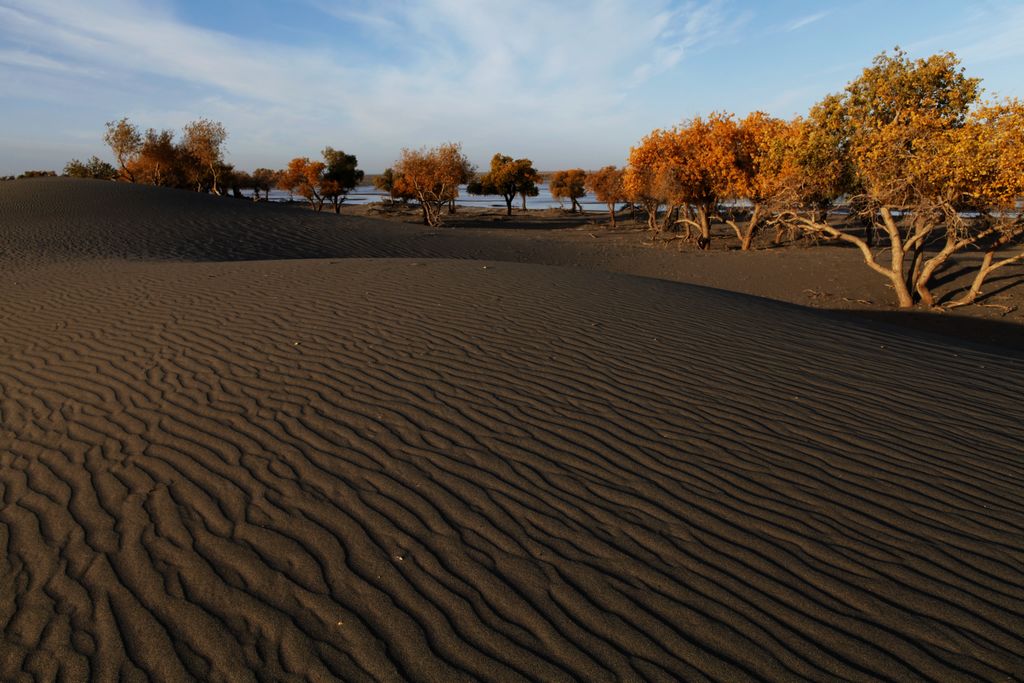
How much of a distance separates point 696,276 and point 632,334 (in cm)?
1328

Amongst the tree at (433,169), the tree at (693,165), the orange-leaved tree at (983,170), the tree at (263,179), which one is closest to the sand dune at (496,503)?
the orange-leaved tree at (983,170)

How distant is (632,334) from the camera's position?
8.62 metres

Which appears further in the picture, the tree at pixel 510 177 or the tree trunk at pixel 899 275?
the tree at pixel 510 177

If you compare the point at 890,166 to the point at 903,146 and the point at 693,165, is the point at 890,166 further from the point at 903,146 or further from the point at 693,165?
the point at 693,165

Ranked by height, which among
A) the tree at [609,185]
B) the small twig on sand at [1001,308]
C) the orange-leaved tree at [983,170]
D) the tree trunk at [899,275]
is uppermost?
the tree at [609,185]

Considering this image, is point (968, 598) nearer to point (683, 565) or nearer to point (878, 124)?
point (683, 565)

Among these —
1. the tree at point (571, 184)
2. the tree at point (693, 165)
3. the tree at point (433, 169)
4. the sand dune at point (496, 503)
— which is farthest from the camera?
the tree at point (571, 184)

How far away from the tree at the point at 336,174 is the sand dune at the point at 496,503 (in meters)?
53.7

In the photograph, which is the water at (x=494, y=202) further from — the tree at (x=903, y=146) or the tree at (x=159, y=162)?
the tree at (x=903, y=146)

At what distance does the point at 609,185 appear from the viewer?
160 ft

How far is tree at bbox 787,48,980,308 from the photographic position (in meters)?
13.7

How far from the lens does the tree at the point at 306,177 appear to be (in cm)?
5831

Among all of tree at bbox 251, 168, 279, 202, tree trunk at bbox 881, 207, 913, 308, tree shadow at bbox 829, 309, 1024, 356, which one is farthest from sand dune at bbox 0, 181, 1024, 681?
tree at bbox 251, 168, 279, 202

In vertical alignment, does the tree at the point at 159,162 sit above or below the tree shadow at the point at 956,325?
above
